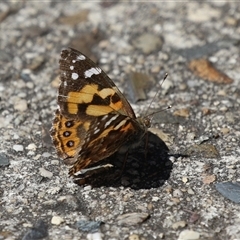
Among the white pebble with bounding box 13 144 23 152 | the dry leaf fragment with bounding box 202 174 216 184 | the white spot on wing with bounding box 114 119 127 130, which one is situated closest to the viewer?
the white spot on wing with bounding box 114 119 127 130

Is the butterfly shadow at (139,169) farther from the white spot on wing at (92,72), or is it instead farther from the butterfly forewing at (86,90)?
the white spot on wing at (92,72)

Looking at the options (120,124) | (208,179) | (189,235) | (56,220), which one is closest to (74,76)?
(120,124)

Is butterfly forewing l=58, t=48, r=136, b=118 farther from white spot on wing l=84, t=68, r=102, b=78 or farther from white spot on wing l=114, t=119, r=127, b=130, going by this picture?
white spot on wing l=114, t=119, r=127, b=130

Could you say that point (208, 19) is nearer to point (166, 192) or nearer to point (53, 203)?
point (166, 192)

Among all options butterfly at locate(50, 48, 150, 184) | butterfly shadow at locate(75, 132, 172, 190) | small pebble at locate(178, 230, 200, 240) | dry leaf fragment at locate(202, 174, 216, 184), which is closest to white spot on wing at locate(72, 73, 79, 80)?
butterfly at locate(50, 48, 150, 184)

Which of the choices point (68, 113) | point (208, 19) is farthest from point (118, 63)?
point (68, 113)

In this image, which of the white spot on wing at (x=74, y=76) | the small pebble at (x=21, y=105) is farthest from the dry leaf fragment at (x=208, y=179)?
the small pebble at (x=21, y=105)
